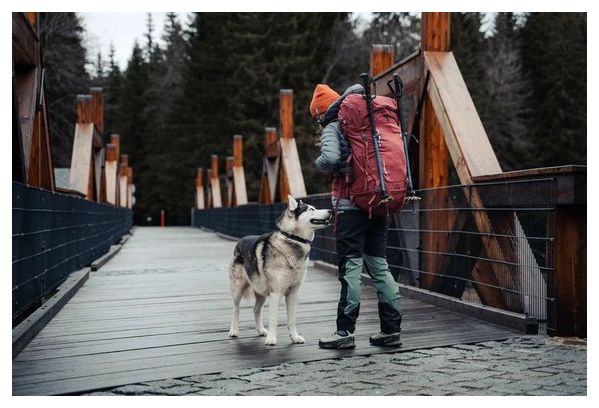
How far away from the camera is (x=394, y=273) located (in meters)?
7.14

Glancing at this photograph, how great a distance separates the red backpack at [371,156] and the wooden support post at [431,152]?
2.09 metres

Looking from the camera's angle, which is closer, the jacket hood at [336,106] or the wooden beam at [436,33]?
the jacket hood at [336,106]

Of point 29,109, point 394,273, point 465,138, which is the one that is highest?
point 29,109

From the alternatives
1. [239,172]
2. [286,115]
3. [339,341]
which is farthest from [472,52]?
[339,341]

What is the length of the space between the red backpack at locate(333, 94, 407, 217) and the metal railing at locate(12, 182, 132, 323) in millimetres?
2017

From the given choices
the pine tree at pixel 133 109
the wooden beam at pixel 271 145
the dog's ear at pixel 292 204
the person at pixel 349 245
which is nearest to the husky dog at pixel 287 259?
the dog's ear at pixel 292 204

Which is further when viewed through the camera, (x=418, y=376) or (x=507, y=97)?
(x=507, y=97)

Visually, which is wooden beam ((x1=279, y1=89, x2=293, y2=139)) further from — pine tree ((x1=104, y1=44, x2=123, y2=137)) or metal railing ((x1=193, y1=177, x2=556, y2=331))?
pine tree ((x1=104, y1=44, x2=123, y2=137))

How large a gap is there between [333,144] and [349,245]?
592 millimetres

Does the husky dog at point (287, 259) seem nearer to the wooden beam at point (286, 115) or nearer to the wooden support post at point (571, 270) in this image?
the wooden support post at point (571, 270)

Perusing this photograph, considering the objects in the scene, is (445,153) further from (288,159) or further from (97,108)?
(97,108)

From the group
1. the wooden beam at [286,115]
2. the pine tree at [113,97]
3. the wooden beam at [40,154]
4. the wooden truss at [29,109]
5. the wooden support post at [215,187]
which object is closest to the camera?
the wooden truss at [29,109]

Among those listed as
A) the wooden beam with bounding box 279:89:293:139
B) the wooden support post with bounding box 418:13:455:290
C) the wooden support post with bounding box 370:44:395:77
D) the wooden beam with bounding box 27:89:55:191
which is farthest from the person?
the wooden beam with bounding box 279:89:293:139

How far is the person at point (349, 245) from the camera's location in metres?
4.27
